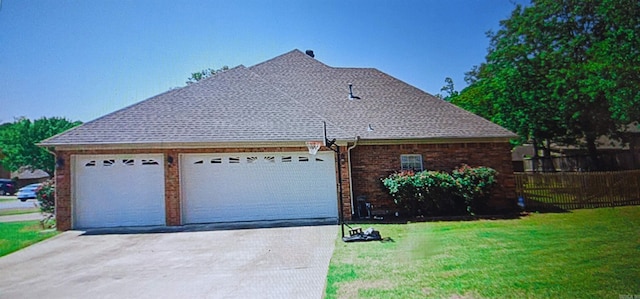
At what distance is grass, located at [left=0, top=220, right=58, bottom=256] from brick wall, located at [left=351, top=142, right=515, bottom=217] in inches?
289

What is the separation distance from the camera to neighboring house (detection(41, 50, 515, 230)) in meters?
8.52

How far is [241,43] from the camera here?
6891mm

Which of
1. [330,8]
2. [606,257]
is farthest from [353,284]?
[330,8]

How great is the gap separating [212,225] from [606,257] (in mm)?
7642

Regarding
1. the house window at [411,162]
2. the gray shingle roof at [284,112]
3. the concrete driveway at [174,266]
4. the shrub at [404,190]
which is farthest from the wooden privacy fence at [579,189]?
the concrete driveway at [174,266]

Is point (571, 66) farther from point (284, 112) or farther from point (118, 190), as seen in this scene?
point (118, 190)

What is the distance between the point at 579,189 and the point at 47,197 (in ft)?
38.3

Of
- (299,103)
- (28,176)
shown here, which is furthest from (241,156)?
(28,176)

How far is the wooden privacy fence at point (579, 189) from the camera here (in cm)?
441

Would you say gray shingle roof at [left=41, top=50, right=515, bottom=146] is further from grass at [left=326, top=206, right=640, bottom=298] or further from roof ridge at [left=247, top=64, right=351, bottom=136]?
grass at [left=326, top=206, right=640, bottom=298]

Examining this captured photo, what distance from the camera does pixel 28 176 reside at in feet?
21.1

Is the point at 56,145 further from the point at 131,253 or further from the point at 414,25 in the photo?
the point at 414,25

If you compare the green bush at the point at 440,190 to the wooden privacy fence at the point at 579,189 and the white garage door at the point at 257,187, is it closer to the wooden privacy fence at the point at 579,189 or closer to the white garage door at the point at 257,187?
the wooden privacy fence at the point at 579,189

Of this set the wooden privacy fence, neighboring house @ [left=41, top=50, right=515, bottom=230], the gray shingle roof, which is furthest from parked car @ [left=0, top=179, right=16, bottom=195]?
the wooden privacy fence
